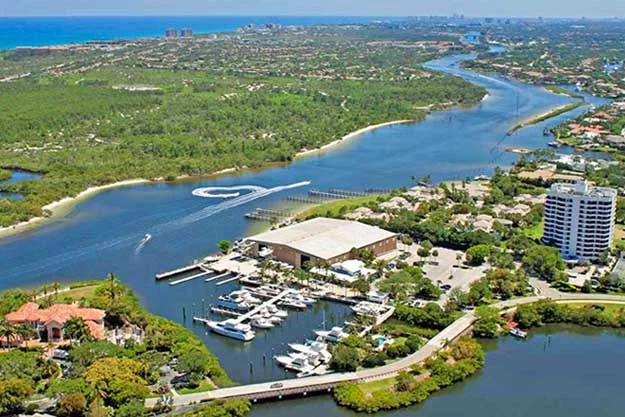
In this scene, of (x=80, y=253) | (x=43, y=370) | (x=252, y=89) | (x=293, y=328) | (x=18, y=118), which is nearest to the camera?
(x=43, y=370)

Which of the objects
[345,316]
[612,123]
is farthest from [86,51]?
[345,316]

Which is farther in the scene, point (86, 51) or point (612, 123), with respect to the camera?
point (86, 51)

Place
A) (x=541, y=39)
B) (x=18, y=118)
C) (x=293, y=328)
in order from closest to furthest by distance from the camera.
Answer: (x=293, y=328) < (x=18, y=118) < (x=541, y=39)

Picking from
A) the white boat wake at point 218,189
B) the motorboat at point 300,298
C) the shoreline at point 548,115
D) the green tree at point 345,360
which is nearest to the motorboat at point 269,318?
the motorboat at point 300,298

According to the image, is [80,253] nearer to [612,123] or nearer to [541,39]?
[612,123]

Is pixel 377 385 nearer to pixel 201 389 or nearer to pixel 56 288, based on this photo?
pixel 201 389

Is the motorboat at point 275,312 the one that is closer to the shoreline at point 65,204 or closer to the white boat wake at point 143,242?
the white boat wake at point 143,242
